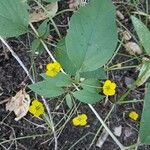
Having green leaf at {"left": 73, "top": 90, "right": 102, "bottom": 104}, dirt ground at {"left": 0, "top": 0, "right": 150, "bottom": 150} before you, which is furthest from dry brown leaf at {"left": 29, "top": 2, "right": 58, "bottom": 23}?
green leaf at {"left": 73, "top": 90, "right": 102, "bottom": 104}

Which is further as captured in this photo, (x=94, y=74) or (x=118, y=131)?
(x=118, y=131)

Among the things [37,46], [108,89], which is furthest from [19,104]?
[108,89]

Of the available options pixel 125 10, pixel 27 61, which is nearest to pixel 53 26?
pixel 27 61

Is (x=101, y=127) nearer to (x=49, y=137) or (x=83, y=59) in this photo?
(x=49, y=137)

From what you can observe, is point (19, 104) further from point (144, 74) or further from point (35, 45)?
point (144, 74)

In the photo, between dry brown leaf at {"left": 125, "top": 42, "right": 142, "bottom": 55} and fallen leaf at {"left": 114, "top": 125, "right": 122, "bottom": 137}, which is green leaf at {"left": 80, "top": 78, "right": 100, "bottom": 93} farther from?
dry brown leaf at {"left": 125, "top": 42, "right": 142, "bottom": 55}

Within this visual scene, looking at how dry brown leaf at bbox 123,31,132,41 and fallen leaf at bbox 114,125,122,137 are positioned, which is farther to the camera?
dry brown leaf at bbox 123,31,132,41

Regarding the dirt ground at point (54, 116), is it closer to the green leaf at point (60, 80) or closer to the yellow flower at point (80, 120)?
the yellow flower at point (80, 120)
